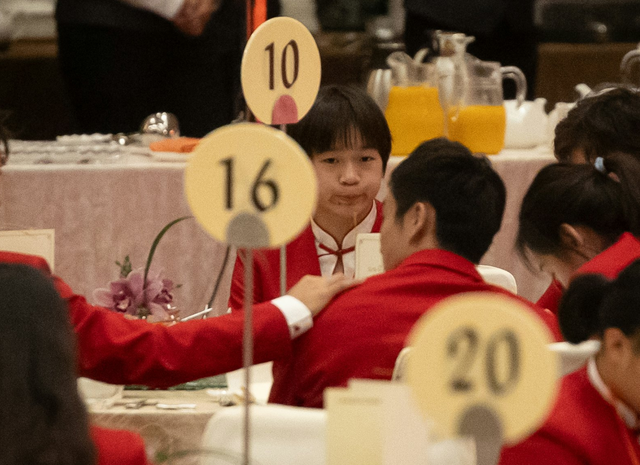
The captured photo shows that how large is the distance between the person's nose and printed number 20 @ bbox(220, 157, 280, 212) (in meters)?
0.99

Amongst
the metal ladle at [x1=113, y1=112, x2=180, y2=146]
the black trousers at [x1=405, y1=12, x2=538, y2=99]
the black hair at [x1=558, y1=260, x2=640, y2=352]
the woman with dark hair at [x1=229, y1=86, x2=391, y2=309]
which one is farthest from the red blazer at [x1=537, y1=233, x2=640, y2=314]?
the black trousers at [x1=405, y1=12, x2=538, y2=99]

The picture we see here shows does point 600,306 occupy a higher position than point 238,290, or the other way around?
point 600,306

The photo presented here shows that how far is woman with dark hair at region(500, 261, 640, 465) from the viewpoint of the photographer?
0.92 metres

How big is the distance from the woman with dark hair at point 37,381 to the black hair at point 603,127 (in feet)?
4.30

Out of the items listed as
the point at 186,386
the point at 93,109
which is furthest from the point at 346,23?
the point at 186,386

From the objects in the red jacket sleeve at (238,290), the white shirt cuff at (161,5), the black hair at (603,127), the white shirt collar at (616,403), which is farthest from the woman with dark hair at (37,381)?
the white shirt cuff at (161,5)

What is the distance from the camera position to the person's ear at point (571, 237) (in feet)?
4.77

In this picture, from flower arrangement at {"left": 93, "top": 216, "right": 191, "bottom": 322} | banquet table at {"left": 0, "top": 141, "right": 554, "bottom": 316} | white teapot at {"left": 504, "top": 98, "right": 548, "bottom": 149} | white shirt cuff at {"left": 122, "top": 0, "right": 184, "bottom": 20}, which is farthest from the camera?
white shirt cuff at {"left": 122, "top": 0, "right": 184, "bottom": 20}

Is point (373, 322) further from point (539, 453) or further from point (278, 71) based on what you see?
point (278, 71)

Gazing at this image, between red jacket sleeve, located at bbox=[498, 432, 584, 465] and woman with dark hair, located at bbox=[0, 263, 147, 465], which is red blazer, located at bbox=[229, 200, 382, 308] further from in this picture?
woman with dark hair, located at bbox=[0, 263, 147, 465]

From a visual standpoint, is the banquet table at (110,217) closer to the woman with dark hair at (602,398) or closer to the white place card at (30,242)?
the white place card at (30,242)

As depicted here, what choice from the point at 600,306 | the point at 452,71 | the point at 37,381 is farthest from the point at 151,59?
the point at 37,381

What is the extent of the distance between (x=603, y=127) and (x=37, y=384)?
1.38m

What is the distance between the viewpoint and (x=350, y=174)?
5.91 feet
